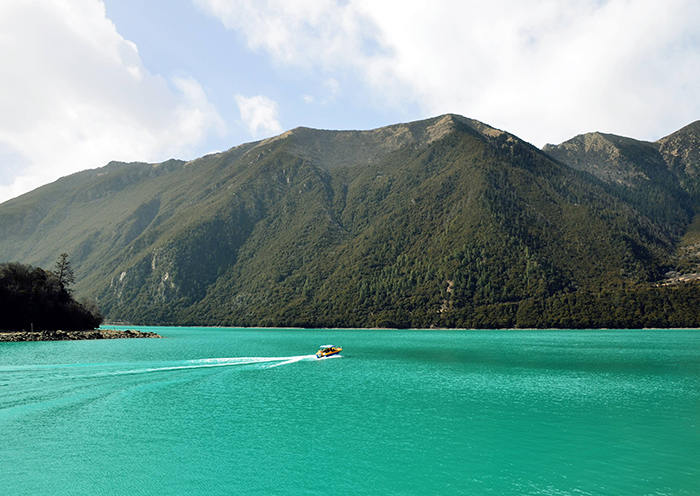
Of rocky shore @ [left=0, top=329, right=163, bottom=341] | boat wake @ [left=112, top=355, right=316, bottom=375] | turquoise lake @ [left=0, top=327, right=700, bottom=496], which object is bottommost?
turquoise lake @ [left=0, top=327, right=700, bottom=496]

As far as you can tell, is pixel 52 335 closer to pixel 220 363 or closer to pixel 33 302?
pixel 33 302

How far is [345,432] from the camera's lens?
38969 millimetres

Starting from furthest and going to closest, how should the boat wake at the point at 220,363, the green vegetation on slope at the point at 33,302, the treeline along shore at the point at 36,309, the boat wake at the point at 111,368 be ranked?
the green vegetation on slope at the point at 33,302 < the treeline along shore at the point at 36,309 < the boat wake at the point at 220,363 < the boat wake at the point at 111,368

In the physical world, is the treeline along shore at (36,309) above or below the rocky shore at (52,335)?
above

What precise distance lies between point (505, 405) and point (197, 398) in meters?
35.3

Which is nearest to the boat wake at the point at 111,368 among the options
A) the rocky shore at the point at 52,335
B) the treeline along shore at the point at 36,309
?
the rocky shore at the point at 52,335

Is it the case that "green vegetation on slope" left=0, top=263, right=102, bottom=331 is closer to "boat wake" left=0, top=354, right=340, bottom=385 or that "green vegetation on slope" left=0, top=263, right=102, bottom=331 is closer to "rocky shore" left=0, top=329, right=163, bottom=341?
"rocky shore" left=0, top=329, right=163, bottom=341

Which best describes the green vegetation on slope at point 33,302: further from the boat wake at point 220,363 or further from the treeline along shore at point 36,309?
the boat wake at point 220,363

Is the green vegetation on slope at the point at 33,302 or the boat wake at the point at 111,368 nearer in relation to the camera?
the boat wake at the point at 111,368

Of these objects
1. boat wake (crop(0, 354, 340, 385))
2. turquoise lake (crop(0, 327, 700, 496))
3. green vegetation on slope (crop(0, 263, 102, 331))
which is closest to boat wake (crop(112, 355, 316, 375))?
boat wake (crop(0, 354, 340, 385))

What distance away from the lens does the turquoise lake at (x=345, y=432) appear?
27844 mm

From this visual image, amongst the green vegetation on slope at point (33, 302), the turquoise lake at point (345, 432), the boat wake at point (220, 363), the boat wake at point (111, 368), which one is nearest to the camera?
the turquoise lake at point (345, 432)

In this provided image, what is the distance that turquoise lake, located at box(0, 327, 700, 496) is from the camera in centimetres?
2784

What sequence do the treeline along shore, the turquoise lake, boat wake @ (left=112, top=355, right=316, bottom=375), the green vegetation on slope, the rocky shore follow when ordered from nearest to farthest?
the turquoise lake < boat wake @ (left=112, top=355, right=316, bottom=375) < the rocky shore < the treeline along shore < the green vegetation on slope
